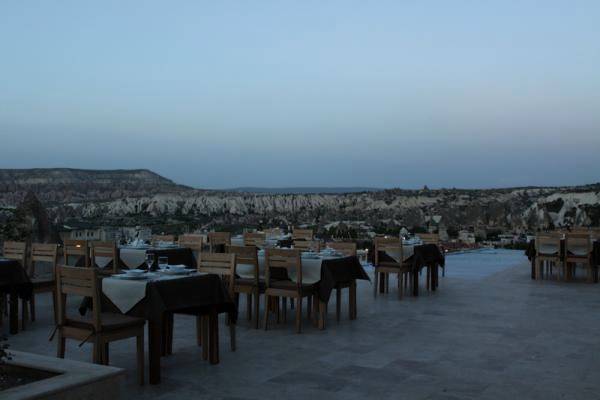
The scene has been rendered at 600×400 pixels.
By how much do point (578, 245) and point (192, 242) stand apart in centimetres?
634

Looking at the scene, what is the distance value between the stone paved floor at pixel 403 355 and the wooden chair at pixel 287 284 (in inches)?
11.5

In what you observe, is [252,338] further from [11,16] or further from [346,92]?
[346,92]

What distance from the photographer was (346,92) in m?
22.2

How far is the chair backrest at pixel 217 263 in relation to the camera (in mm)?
5859

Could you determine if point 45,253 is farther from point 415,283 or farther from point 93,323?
point 415,283

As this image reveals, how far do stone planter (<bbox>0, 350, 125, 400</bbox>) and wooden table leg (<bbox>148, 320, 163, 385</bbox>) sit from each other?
1133 millimetres

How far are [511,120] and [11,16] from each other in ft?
56.8

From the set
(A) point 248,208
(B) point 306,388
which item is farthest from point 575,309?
(A) point 248,208

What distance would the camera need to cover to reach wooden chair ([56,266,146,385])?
437 centimetres

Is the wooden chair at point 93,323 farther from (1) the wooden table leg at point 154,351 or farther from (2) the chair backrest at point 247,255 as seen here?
(2) the chair backrest at point 247,255

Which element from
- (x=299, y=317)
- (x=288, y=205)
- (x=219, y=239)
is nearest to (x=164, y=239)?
(x=219, y=239)

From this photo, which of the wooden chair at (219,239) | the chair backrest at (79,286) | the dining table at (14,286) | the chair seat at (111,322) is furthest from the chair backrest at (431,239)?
the chair backrest at (79,286)

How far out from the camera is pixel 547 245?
1073cm

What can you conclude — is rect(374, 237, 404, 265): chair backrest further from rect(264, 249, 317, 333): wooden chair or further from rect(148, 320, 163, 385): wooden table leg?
rect(148, 320, 163, 385): wooden table leg
